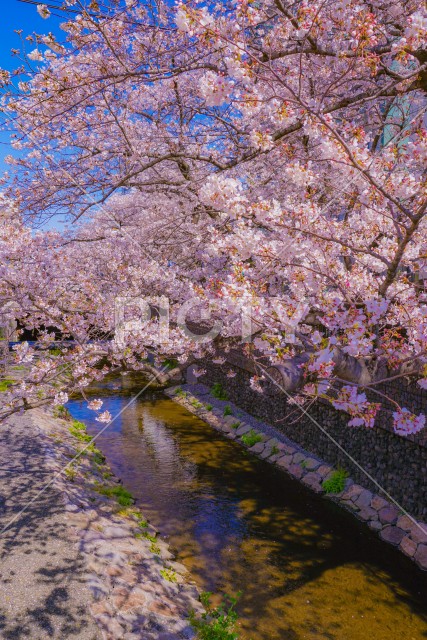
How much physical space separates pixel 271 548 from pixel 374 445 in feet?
9.87

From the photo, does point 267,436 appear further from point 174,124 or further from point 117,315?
point 174,124

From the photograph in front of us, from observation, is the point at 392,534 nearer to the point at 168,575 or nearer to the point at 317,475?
the point at 317,475

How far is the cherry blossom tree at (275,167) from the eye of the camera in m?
4.13

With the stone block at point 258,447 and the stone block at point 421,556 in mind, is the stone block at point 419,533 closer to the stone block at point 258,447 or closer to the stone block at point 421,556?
the stone block at point 421,556

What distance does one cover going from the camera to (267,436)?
1331cm

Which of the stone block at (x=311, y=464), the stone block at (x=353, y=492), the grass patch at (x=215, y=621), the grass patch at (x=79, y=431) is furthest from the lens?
the grass patch at (x=79, y=431)

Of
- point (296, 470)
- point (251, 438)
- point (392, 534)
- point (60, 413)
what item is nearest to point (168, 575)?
point (392, 534)

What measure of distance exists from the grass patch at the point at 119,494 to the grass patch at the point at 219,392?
747 centimetres

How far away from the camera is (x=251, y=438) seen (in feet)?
43.7

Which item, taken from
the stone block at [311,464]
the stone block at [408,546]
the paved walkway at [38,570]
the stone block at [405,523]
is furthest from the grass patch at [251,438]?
the paved walkway at [38,570]

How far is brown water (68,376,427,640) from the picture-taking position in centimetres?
671

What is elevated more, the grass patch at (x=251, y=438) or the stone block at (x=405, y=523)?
the stone block at (x=405, y=523)

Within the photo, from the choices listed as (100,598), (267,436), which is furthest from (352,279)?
(267,436)

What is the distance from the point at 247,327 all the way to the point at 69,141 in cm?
483
